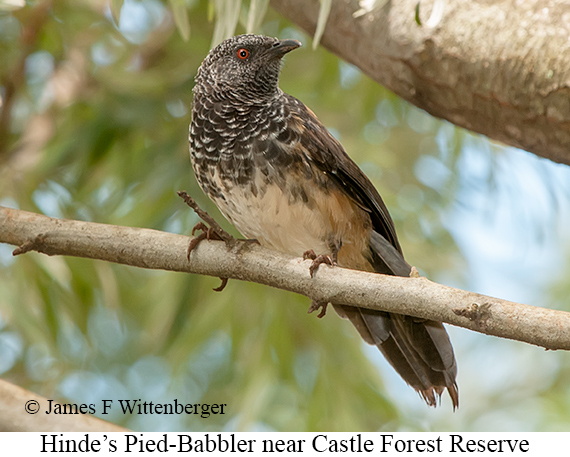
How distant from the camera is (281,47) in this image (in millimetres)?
2348

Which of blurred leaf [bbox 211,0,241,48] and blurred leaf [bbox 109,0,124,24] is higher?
blurred leaf [bbox 109,0,124,24]

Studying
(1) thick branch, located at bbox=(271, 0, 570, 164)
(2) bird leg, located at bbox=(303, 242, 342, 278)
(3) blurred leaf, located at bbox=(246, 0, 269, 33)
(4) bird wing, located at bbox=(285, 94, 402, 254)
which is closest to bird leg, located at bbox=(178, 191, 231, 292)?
(2) bird leg, located at bbox=(303, 242, 342, 278)

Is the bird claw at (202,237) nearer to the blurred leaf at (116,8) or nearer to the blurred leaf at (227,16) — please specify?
the blurred leaf at (227,16)

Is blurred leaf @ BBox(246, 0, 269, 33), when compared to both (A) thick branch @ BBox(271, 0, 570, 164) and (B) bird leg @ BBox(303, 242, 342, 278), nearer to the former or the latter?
(A) thick branch @ BBox(271, 0, 570, 164)

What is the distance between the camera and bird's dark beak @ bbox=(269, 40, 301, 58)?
7.65 feet

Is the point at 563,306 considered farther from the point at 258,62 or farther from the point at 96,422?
the point at 96,422

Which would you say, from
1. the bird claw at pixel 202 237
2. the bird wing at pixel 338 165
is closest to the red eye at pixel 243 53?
the bird wing at pixel 338 165

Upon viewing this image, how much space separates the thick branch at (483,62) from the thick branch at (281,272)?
2.58ft

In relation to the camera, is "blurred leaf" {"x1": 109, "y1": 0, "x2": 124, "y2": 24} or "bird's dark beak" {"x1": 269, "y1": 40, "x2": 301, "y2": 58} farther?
"bird's dark beak" {"x1": 269, "y1": 40, "x2": 301, "y2": 58}

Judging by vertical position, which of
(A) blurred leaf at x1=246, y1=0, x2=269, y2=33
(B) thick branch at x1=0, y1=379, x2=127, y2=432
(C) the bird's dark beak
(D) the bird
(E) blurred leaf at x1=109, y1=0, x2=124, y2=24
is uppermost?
(C) the bird's dark beak

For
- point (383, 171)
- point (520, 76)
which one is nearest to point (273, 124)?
point (520, 76)

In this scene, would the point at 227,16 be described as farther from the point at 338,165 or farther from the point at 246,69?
the point at 338,165

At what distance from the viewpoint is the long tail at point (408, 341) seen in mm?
2072

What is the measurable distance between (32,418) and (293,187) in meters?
0.99
